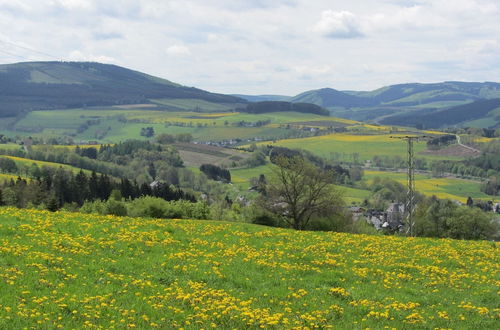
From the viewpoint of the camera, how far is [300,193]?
2611 inches

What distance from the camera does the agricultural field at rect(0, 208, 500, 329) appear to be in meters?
16.2

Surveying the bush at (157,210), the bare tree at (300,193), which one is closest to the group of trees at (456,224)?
the bare tree at (300,193)

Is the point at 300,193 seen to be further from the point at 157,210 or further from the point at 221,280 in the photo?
the point at 221,280

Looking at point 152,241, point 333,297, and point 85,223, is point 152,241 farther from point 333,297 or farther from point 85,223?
point 333,297

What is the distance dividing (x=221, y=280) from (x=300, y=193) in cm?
4590

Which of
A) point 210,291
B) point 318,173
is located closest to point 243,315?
point 210,291

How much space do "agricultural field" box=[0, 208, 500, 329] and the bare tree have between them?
33386 mm

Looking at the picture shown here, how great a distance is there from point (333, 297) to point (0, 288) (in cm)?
1231

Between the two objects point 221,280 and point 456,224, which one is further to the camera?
point 456,224

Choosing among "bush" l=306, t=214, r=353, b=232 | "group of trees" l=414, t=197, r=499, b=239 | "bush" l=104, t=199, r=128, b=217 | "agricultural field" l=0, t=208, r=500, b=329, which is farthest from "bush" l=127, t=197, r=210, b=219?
"group of trees" l=414, t=197, r=499, b=239

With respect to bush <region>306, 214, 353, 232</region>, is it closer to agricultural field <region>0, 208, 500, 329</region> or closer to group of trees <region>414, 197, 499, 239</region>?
group of trees <region>414, 197, 499, 239</region>

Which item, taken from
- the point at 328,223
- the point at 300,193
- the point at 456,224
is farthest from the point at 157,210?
the point at 456,224

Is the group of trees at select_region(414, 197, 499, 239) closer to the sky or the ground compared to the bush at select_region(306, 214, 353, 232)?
closer to the ground

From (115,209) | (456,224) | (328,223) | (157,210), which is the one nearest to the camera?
(157,210)
